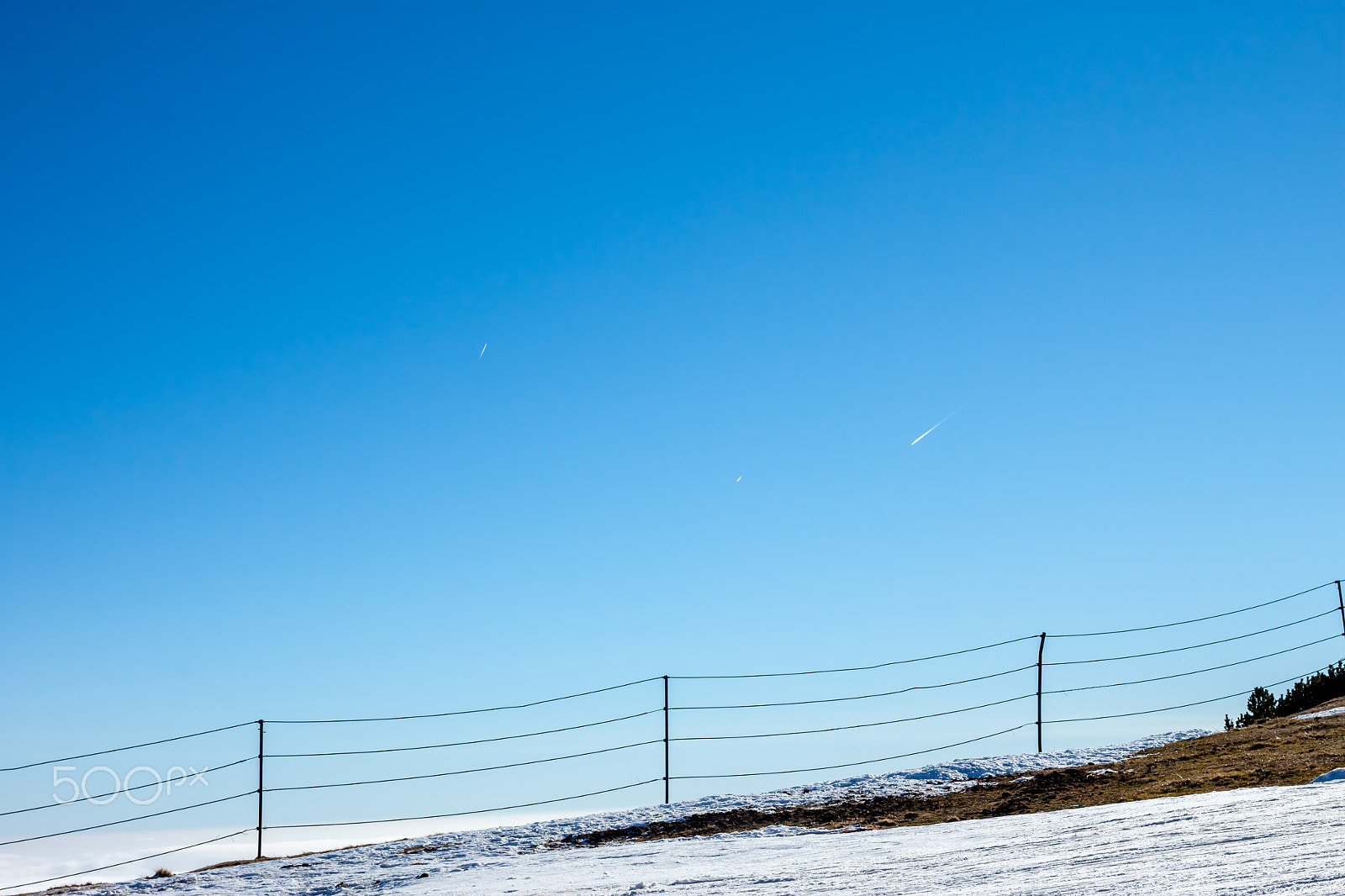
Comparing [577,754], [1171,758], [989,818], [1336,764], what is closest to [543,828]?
[577,754]

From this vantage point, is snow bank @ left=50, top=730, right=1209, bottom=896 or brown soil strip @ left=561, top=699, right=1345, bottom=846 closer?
brown soil strip @ left=561, top=699, right=1345, bottom=846

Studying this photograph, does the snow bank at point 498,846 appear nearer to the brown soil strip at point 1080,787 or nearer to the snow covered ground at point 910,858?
the snow covered ground at point 910,858

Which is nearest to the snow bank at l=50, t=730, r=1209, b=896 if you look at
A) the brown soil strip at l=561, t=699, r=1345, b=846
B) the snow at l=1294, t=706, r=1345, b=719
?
the brown soil strip at l=561, t=699, r=1345, b=846

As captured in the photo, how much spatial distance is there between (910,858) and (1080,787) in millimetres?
3559

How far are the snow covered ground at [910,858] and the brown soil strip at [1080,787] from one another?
429mm

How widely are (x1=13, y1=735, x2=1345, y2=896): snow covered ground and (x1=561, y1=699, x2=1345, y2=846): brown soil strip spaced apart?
0.43 metres

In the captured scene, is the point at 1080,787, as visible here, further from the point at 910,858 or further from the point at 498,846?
the point at 498,846

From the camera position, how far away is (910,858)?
632 cm

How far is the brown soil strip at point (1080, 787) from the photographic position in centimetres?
826

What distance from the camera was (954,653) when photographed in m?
12.2

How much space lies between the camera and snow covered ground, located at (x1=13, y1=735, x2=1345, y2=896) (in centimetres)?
455

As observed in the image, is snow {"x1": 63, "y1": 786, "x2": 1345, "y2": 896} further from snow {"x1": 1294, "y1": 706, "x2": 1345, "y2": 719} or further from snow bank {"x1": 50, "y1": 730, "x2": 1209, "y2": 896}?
snow {"x1": 1294, "y1": 706, "x2": 1345, "y2": 719}

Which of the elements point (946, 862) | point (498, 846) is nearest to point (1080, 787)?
point (946, 862)

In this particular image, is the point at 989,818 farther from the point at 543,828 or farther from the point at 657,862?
the point at 543,828
